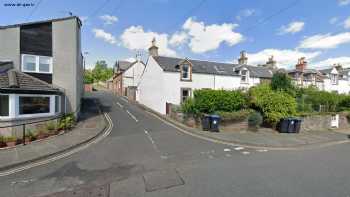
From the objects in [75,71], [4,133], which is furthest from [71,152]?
[75,71]

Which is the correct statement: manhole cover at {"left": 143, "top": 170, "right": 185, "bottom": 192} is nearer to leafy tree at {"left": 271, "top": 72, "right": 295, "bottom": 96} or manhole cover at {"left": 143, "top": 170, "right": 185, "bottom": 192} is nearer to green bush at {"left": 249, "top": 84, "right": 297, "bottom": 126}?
green bush at {"left": 249, "top": 84, "right": 297, "bottom": 126}

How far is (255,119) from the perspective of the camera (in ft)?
48.0

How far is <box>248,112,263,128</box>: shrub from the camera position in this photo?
1463cm

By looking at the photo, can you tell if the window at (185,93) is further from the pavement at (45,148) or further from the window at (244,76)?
the pavement at (45,148)

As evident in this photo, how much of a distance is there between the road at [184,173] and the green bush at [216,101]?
17.0 feet

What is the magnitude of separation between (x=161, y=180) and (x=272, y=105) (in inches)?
487

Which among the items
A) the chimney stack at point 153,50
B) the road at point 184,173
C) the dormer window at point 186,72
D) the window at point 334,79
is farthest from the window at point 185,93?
the window at point 334,79

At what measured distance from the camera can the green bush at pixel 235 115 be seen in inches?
564

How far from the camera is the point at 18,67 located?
1312 centimetres

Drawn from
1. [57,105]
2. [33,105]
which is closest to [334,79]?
[57,105]

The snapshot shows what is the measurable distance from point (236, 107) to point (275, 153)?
6.42 meters

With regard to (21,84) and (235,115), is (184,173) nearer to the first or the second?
(235,115)

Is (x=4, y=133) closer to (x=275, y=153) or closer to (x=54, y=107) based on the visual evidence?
(x=54, y=107)

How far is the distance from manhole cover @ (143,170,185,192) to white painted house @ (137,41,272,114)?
14119mm
